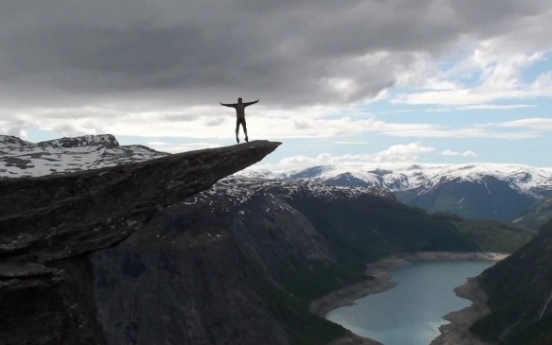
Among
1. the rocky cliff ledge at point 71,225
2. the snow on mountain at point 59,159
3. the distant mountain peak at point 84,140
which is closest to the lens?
the rocky cliff ledge at point 71,225

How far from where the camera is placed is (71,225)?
4844 centimetres

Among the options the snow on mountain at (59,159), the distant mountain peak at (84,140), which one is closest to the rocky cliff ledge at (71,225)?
the snow on mountain at (59,159)

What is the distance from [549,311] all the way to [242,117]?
17325 centimetres

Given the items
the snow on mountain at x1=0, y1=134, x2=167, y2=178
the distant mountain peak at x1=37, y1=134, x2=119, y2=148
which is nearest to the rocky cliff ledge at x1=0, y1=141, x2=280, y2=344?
the snow on mountain at x1=0, y1=134, x2=167, y2=178

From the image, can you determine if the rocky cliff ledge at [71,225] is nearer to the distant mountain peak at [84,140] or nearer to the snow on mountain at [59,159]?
the snow on mountain at [59,159]

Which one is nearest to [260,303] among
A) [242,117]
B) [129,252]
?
[129,252]

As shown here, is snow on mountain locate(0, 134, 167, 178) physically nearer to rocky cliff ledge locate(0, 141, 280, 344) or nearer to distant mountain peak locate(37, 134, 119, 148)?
rocky cliff ledge locate(0, 141, 280, 344)

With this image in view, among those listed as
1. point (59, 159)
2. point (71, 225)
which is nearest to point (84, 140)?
point (59, 159)

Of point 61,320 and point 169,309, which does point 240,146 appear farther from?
point 169,309

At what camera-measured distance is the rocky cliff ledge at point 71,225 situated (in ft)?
147

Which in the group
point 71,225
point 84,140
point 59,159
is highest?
point 84,140

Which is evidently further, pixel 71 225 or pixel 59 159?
pixel 59 159

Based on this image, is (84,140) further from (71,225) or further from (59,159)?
(71,225)

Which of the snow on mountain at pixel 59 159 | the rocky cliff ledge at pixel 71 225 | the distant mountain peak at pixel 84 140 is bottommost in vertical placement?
the rocky cliff ledge at pixel 71 225
